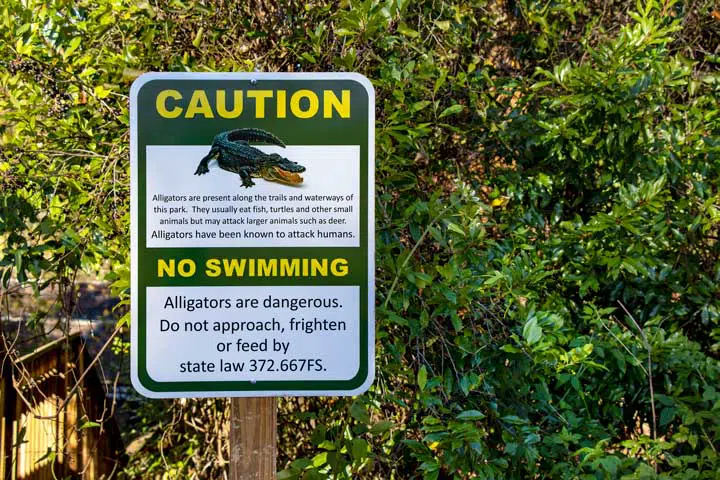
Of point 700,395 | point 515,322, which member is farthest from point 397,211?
point 700,395

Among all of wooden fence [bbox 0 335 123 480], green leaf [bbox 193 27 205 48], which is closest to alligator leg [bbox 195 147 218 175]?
green leaf [bbox 193 27 205 48]

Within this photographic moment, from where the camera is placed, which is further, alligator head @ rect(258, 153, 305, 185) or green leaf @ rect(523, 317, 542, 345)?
green leaf @ rect(523, 317, 542, 345)

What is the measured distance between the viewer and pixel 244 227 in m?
1.93

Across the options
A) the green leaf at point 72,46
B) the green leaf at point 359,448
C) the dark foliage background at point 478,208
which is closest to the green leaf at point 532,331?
the dark foliage background at point 478,208

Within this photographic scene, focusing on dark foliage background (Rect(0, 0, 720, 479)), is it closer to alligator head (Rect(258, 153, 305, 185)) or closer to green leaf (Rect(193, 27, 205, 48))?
green leaf (Rect(193, 27, 205, 48))

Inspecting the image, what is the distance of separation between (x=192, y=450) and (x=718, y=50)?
364 cm

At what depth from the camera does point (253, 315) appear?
1936 mm

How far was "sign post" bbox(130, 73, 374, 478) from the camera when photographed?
192cm

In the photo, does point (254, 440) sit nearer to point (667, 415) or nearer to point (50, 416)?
point (667, 415)

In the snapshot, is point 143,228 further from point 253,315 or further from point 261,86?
point 261,86

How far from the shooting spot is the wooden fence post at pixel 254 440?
2061 millimetres

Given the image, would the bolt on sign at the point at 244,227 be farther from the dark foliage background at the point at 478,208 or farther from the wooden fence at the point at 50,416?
the wooden fence at the point at 50,416

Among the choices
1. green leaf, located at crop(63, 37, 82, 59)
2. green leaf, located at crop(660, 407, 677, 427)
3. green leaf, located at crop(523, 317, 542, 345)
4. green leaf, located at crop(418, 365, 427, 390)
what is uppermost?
green leaf, located at crop(63, 37, 82, 59)

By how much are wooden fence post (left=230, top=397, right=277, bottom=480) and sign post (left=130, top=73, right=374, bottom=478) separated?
134 millimetres
